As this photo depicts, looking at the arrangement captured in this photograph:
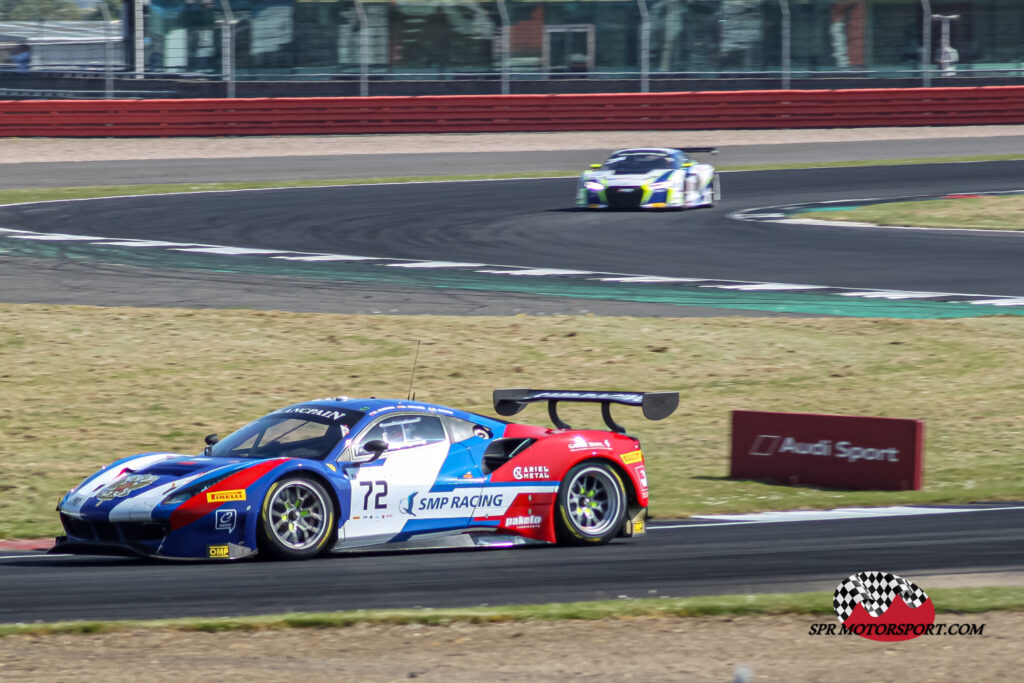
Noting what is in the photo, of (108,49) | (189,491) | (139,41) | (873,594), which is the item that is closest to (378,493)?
(189,491)

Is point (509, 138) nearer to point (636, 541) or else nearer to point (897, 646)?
point (636, 541)

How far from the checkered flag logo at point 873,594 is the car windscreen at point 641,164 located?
20511mm

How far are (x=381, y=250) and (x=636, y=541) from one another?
44.4 ft

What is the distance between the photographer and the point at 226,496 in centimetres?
951

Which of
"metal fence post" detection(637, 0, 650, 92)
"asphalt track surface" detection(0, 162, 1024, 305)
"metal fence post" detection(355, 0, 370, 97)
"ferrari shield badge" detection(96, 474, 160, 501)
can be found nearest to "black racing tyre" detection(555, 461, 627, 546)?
"ferrari shield badge" detection(96, 474, 160, 501)

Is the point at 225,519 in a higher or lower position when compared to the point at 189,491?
lower

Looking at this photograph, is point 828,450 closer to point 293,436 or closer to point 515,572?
point 515,572

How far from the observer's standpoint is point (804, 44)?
1601 inches

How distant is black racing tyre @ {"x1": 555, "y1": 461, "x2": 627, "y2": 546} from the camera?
10727 mm

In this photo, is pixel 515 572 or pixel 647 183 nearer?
pixel 515 572

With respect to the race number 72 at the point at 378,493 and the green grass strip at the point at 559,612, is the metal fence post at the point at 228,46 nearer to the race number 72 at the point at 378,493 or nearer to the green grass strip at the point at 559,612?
the race number 72 at the point at 378,493

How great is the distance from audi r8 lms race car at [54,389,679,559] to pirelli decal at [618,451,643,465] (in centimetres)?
1

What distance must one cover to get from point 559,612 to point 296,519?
2255mm

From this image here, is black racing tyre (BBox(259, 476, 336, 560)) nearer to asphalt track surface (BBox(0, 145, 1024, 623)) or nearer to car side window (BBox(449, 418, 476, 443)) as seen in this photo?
asphalt track surface (BBox(0, 145, 1024, 623))
